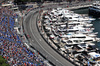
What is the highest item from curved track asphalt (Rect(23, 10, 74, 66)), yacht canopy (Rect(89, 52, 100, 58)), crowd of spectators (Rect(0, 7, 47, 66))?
crowd of spectators (Rect(0, 7, 47, 66))

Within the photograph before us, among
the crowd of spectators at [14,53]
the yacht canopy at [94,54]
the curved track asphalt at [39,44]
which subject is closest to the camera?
the crowd of spectators at [14,53]

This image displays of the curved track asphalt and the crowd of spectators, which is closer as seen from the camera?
the crowd of spectators

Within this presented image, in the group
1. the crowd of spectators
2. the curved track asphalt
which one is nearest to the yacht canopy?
the curved track asphalt

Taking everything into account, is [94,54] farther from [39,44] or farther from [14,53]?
[14,53]

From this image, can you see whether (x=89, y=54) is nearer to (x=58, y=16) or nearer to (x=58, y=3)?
(x=58, y=16)

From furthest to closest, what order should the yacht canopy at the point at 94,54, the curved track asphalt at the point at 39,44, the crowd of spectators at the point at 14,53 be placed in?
the yacht canopy at the point at 94,54 < the curved track asphalt at the point at 39,44 < the crowd of spectators at the point at 14,53

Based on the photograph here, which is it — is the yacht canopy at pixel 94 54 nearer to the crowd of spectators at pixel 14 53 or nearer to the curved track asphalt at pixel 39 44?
the curved track asphalt at pixel 39 44

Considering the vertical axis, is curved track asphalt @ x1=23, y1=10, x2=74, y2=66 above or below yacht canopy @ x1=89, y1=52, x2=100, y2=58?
above

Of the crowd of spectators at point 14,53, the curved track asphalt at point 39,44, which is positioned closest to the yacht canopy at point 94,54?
the curved track asphalt at point 39,44

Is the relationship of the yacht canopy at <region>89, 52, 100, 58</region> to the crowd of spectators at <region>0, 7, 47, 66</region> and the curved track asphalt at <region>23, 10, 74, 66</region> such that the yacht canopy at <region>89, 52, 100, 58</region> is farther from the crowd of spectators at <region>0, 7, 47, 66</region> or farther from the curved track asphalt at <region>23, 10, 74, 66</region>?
the crowd of spectators at <region>0, 7, 47, 66</region>
